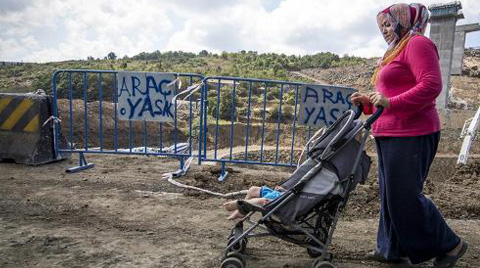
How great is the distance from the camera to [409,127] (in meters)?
2.94

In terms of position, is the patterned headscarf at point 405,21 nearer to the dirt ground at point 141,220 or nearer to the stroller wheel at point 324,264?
the stroller wheel at point 324,264

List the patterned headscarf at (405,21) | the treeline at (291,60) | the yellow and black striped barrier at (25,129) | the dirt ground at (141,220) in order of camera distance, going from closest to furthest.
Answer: the patterned headscarf at (405,21)
the dirt ground at (141,220)
the yellow and black striped barrier at (25,129)
the treeline at (291,60)

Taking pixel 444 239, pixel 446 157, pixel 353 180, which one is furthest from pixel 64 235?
pixel 446 157

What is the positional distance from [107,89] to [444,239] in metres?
29.1

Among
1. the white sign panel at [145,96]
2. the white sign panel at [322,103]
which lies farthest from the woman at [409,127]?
the white sign panel at [145,96]

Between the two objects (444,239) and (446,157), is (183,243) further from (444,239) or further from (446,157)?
→ (446,157)

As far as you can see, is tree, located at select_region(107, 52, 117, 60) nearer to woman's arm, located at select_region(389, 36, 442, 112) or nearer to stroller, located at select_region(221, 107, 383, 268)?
stroller, located at select_region(221, 107, 383, 268)

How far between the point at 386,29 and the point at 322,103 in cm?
284

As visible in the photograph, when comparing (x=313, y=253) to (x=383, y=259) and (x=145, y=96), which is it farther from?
(x=145, y=96)

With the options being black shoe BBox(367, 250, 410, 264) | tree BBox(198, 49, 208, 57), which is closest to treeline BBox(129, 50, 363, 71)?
tree BBox(198, 49, 208, 57)

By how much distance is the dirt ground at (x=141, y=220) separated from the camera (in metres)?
3.40

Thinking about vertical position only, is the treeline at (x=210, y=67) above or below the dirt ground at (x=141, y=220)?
above

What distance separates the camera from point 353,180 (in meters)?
2.97

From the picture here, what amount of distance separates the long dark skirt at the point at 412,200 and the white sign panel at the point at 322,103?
2.67 metres
